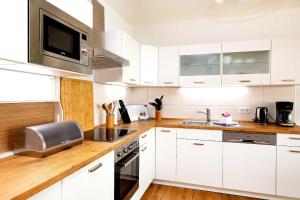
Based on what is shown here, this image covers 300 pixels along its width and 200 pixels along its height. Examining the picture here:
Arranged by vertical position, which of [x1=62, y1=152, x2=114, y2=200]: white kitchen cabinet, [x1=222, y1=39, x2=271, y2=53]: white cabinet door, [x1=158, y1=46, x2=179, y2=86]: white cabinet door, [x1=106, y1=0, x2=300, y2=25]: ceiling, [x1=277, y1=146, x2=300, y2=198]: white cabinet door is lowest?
[x1=277, y1=146, x2=300, y2=198]: white cabinet door

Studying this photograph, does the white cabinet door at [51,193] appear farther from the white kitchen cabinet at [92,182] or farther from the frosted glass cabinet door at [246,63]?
the frosted glass cabinet door at [246,63]

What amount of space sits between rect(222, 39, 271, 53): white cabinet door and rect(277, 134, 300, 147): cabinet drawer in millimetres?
1088

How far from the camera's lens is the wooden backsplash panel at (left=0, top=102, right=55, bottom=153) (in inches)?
47.0

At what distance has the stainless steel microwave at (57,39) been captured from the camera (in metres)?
0.99

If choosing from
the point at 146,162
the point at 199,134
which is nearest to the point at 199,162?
the point at 199,134

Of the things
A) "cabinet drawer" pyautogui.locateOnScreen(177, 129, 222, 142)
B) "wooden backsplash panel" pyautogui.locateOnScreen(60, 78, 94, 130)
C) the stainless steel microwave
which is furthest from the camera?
"cabinet drawer" pyautogui.locateOnScreen(177, 129, 222, 142)

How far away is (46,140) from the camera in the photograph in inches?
46.3

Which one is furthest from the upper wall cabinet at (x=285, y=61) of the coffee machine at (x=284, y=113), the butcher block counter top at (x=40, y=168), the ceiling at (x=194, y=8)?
the butcher block counter top at (x=40, y=168)

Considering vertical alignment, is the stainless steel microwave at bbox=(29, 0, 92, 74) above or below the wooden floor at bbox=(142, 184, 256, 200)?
above

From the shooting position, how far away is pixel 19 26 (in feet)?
2.98

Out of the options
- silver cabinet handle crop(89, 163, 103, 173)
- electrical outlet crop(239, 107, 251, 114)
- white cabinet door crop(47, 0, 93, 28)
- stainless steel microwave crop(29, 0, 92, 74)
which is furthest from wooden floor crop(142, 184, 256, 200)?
white cabinet door crop(47, 0, 93, 28)

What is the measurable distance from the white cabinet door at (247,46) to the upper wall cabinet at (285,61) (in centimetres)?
9

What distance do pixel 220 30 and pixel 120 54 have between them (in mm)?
1656

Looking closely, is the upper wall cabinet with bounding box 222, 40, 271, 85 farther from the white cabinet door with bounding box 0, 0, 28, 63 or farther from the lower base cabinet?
the white cabinet door with bounding box 0, 0, 28, 63
